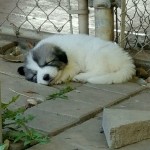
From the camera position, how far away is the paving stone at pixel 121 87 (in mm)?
3729

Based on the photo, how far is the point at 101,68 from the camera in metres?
3.98

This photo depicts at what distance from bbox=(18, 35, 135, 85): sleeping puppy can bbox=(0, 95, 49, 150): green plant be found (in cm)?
97

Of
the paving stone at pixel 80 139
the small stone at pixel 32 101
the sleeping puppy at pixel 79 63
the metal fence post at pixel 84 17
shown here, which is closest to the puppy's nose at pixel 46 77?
the sleeping puppy at pixel 79 63

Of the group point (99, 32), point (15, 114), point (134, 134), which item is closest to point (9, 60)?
point (99, 32)

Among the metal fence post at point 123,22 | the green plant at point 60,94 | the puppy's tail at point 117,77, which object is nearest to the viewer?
the green plant at point 60,94

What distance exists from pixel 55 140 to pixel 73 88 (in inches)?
37.7

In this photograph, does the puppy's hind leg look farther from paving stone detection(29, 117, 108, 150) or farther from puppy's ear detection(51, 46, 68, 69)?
paving stone detection(29, 117, 108, 150)

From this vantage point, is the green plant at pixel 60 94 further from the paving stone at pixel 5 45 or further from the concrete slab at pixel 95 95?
the paving stone at pixel 5 45

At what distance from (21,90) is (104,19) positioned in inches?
36.2

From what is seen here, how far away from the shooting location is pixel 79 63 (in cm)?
407

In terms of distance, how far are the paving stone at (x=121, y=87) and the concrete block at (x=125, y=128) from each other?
78 cm

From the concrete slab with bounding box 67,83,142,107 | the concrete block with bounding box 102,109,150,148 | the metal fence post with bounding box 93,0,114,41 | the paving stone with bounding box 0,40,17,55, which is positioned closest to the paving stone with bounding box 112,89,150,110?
the concrete slab with bounding box 67,83,142,107

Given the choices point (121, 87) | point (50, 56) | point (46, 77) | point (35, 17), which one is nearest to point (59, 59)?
point (50, 56)

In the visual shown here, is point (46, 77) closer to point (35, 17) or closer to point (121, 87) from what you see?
point (121, 87)
